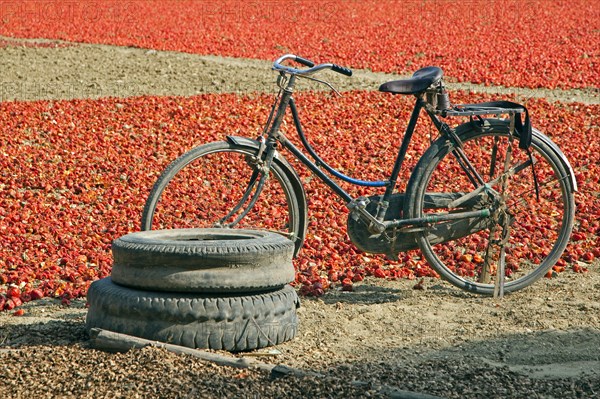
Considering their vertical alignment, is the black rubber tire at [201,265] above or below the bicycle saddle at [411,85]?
below

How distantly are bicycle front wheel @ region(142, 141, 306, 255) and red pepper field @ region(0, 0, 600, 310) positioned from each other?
0.42 metres

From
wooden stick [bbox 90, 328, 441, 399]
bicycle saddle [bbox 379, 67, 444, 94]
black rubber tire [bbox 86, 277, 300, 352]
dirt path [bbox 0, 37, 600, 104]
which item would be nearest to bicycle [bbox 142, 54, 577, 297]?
bicycle saddle [bbox 379, 67, 444, 94]

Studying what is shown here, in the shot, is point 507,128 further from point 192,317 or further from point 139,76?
point 139,76

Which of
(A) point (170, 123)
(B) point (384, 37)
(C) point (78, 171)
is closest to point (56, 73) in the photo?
(A) point (170, 123)

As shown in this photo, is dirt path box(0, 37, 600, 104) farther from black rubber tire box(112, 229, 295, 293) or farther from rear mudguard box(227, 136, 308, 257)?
black rubber tire box(112, 229, 295, 293)

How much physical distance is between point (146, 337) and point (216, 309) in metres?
0.36

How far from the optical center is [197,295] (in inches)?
180

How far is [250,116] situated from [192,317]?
8.59m

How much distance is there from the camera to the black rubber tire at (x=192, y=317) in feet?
14.6

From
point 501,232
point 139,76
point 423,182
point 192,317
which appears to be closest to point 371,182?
point 423,182

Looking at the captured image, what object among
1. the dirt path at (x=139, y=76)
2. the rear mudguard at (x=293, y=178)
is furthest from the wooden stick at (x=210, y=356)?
the dirt path at (x=139, y=76)

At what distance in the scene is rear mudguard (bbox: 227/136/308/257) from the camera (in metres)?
5.30

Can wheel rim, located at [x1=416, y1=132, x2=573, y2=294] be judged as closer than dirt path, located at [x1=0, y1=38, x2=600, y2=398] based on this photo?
No

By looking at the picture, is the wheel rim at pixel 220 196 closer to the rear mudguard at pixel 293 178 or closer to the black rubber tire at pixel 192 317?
the rear mudguard at pixel 293 178
